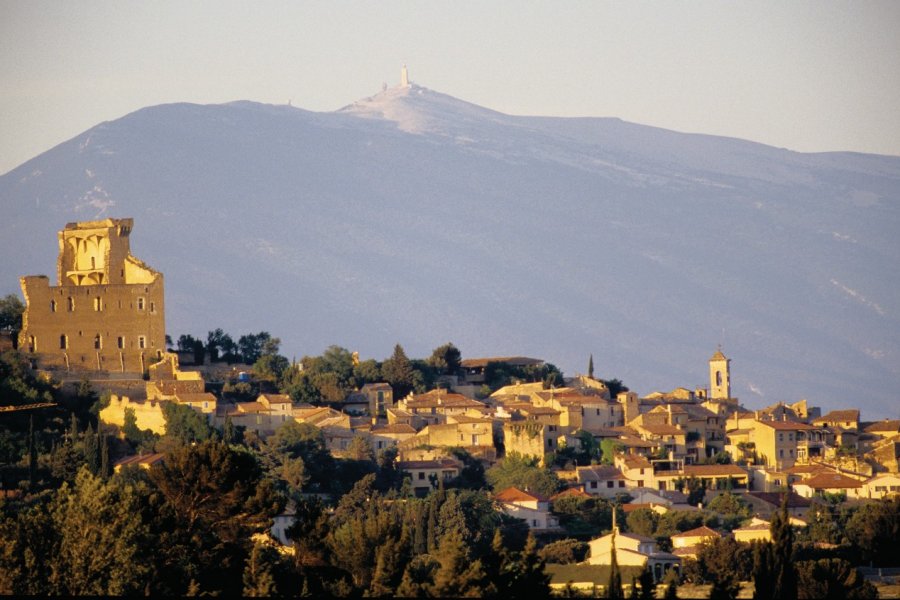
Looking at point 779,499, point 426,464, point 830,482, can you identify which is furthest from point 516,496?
point 830,482

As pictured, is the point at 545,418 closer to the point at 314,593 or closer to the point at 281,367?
the point at 281,367

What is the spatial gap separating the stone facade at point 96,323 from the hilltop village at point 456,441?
7cm

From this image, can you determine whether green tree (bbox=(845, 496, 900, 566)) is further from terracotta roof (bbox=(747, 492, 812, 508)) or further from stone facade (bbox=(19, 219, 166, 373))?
stone facade (bbox=(19, 219, 166, 373))

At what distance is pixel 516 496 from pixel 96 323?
18.0m

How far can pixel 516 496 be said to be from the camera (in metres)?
76.1

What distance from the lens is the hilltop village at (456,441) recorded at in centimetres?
7094

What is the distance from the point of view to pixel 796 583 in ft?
182

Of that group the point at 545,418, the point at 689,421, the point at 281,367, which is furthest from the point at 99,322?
the point at 689,421

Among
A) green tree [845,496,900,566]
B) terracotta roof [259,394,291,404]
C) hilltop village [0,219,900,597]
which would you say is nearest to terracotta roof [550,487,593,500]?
hilltop village [0,219,900,597]

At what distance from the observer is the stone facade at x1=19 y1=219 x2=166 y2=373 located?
8369 cm

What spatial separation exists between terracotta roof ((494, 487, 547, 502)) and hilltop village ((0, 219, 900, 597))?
12 centimetres

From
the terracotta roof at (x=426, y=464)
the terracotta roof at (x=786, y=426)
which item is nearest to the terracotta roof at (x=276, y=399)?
the terracotta roof at (x=426, y=464)

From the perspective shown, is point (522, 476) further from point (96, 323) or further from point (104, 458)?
point (96, 323)

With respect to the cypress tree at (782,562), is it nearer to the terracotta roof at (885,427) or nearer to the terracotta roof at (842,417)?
the terracotta roof at (885,427)
